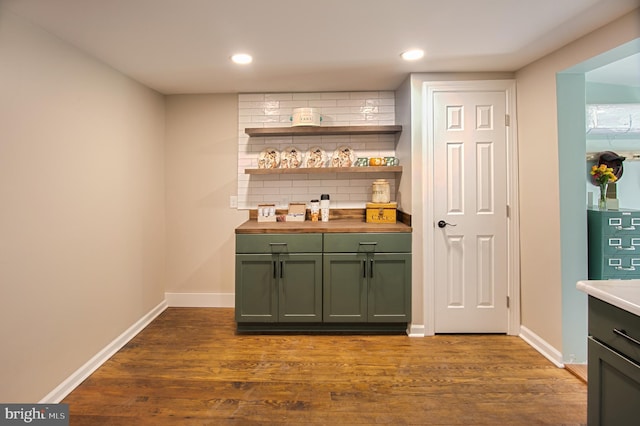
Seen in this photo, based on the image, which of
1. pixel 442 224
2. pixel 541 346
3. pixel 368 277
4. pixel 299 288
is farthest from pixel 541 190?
pixel 299 288

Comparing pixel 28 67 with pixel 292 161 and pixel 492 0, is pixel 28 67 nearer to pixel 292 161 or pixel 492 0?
pixel 292 161

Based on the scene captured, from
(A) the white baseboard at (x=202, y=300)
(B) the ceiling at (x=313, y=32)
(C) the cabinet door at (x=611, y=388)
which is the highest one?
(B) the ceiling at (x=313, y=32)

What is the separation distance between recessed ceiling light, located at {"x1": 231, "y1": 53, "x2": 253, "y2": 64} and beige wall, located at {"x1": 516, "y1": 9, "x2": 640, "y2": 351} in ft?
7.21

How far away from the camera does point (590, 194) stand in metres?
3.30

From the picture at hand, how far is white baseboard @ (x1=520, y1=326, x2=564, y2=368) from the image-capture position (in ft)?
8.37

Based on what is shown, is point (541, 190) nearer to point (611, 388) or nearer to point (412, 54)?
point (412, 54)

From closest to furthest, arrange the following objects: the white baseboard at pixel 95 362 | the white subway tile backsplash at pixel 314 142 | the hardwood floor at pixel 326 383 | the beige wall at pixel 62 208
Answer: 1. the beige wall at pixel 62 208
2. the hardwood floor at pixel 326 383
3. the white baseboard at pixel 95 362
4. the white subway tile backsplash at pixel 314 142

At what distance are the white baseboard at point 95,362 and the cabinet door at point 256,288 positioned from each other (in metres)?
0.91

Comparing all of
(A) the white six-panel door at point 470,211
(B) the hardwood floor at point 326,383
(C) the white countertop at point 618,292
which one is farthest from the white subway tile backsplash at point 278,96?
(C) the white countertop at point 618,292

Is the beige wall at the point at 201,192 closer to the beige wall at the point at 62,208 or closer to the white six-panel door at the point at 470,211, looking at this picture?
the beige wall at the point at 62,208

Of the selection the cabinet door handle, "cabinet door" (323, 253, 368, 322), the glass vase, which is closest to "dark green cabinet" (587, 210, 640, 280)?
the glass vase

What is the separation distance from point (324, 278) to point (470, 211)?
1377mm

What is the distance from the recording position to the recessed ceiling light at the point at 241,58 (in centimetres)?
260

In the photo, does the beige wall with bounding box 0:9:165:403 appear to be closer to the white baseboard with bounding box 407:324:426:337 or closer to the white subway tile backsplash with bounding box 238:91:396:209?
the white subway tile backsplash with bounding box 238:91:396:209
